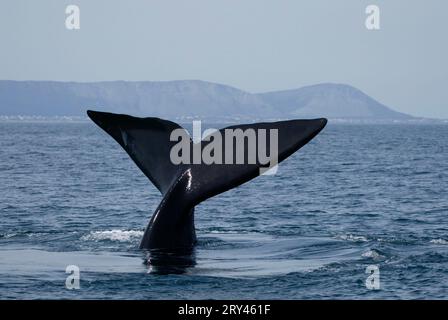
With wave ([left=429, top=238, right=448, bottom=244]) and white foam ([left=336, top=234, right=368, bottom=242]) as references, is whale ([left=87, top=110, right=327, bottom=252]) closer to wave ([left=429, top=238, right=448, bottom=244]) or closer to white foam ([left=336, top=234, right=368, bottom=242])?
white foam ([left=336, top=234, right=368, bottom=242])

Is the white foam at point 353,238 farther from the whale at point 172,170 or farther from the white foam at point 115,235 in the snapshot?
the whale at point 172,170

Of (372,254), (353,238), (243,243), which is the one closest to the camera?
(372,254)

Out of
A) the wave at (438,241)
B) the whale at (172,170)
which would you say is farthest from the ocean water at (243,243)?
the whale at (172,170)

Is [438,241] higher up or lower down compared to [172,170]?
lower down

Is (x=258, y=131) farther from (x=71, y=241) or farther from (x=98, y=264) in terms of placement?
(x=71, y=241)

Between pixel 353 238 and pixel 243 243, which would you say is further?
pixel 353 238

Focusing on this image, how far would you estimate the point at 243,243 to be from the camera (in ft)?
55.3

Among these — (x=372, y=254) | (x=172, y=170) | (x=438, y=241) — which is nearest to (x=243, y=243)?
(x=372, y=254)

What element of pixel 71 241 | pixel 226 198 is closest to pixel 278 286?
pixel 71 241

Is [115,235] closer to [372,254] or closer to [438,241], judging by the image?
[372,254]

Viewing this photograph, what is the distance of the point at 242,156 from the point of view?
13266 millimetres

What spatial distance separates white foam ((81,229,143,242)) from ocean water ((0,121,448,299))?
2 cm

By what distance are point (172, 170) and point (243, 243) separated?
121 inches

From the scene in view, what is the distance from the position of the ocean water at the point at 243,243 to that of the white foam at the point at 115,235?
0.08 ft
